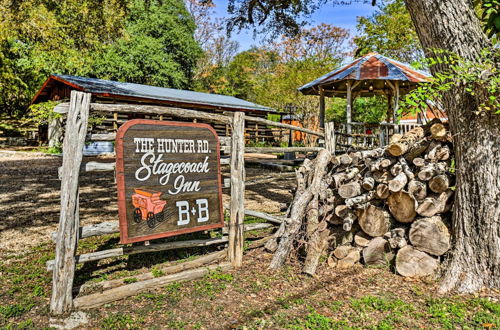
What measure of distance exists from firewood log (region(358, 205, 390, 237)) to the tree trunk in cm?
78

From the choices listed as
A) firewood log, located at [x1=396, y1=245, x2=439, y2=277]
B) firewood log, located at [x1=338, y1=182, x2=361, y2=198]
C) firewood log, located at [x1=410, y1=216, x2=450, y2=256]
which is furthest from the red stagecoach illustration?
firewood log, located at [x1=410, y1=216, x2=450, y2=256]

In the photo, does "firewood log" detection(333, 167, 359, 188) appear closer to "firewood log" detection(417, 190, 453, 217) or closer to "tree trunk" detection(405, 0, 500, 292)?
"firewood log" detection(417, 190, 453, 217)

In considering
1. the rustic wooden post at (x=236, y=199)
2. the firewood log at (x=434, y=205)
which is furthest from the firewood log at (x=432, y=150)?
the rustic wooden post at (x=236, y=199)

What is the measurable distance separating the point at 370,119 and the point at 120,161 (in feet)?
79.3

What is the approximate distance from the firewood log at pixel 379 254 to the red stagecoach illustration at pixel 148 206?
2538mm

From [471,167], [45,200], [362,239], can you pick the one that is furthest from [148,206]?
[45,200]

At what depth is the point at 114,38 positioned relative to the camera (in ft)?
36.7

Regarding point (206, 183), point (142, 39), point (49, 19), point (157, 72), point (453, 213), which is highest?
point (142, 39)

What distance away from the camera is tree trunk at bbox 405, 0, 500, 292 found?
3.56 m

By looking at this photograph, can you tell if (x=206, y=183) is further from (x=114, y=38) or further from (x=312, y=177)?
(x=114, y=38)

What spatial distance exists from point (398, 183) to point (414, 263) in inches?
36.5

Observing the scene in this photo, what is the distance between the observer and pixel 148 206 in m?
3.57

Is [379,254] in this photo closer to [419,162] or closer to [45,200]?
[419,162]

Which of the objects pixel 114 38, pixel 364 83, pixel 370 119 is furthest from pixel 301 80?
pixel 114 38
